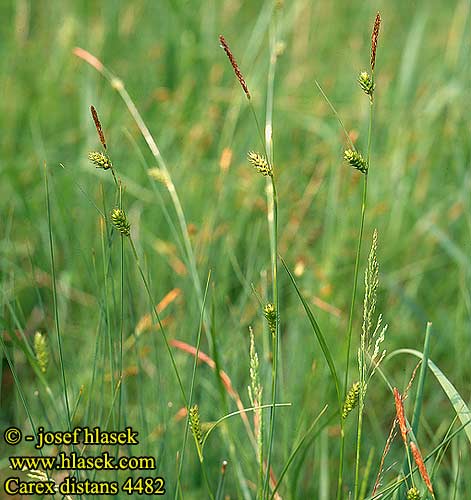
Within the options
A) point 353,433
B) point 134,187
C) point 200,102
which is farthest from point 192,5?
point 353,433

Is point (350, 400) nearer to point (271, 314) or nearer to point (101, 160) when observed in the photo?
point (271, 314)

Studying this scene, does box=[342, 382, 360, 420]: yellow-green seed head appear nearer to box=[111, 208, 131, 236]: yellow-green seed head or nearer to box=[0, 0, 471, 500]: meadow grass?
box=[0, 0, 471, 500]: meadow grass

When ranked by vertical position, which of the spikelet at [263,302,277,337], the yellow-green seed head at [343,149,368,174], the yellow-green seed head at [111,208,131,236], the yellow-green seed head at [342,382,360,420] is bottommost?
the yellow-green seed head at [342,382,360,420]

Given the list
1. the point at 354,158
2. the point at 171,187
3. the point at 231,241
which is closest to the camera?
the point at 354,158

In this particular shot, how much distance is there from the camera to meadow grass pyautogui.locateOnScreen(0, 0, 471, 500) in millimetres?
1387

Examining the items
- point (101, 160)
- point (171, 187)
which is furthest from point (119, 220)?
point (171, 187)

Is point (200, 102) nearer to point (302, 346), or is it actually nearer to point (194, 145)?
point (194, 145)

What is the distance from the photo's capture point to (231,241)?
2.04 m

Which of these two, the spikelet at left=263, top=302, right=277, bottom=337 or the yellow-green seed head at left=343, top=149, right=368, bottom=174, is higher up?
the yellow-green seed head at left=343, top=149, right=368, bottom=174

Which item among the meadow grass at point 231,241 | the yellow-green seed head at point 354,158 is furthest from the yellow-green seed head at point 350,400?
the yellow-green seed head at point 354,158

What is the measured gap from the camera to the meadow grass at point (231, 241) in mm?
1387

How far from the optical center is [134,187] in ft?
7.34

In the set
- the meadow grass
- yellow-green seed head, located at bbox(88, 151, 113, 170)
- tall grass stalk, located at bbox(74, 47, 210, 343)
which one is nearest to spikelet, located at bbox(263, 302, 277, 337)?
the meadow grass

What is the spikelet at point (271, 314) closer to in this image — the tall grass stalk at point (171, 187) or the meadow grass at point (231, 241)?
the meadow grass at point (231, 241)
